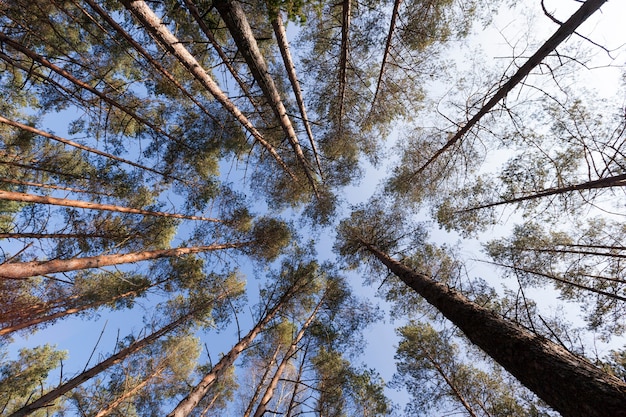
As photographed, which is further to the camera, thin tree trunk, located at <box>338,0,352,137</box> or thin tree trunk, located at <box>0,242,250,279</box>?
thin tree trunk, located at <box>338,0,352,137</box>

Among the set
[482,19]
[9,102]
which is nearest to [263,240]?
[482,19]

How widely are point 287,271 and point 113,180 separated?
6.82 metres

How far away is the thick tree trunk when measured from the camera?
1768 millimetres

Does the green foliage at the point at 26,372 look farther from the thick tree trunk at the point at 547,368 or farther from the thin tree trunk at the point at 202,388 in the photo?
the thick tree trunk at the point at 547,368

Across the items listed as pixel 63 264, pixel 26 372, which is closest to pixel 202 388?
pixel 63 264

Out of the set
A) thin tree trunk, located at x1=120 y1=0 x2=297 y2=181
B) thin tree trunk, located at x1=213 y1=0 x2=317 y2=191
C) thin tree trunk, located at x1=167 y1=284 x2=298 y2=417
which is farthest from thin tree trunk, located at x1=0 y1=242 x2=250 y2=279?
thin tree trunk, located at x1=213 y1=0 x2=317 y2=191

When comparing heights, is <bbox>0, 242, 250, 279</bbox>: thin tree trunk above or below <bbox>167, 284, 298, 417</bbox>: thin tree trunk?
above

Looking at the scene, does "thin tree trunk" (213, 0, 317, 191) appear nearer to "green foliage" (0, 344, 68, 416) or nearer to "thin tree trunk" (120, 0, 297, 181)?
"thin tree trunk" (120, 0, 297, 181)

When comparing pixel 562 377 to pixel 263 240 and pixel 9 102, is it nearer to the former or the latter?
pixel 263 240

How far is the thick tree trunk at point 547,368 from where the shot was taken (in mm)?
1768

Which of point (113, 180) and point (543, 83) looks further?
point (113, 180)

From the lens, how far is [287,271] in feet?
35.2

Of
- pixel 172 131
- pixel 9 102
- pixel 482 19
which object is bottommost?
pixel 482 19

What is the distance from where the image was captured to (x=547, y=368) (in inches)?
83.6
